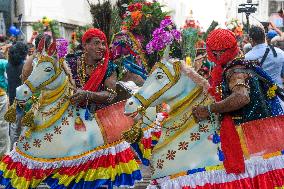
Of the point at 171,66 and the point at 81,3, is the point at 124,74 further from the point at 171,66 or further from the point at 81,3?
the point at 81,3

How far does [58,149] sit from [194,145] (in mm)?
1889

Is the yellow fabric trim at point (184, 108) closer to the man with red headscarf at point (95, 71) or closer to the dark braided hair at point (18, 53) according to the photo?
the man with red headscarf at point (95, 71)

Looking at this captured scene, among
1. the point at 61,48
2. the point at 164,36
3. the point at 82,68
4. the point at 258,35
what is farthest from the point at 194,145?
the point at 258,35

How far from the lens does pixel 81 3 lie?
98.4 ft

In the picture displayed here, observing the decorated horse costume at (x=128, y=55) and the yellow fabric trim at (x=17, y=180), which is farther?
the decorated horse costume at (x=128, y=55)

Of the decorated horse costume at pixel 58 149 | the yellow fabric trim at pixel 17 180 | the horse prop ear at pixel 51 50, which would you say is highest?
the horse prop ear at pixel 51 50

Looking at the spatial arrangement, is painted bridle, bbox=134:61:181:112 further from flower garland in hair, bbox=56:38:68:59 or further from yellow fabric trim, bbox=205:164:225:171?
flower garland in hair, bbox=56:38:68:59

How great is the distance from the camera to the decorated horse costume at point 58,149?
6562 millimetres

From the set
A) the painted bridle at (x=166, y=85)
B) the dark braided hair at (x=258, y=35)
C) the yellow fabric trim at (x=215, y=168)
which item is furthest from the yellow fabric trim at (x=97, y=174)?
the dark braided hair at (x=258, y=35)

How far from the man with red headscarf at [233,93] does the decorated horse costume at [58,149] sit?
1804 millimetres

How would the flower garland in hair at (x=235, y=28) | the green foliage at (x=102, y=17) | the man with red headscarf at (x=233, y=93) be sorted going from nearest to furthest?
the man with red headscarf at (x=233, y=93) → the green foliage at (x=102, y=17) → the flower garland in hair at (x=235, y=28)

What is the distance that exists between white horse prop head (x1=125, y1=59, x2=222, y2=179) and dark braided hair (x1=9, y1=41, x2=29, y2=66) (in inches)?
214

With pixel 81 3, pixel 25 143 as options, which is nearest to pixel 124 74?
pixel 25 143

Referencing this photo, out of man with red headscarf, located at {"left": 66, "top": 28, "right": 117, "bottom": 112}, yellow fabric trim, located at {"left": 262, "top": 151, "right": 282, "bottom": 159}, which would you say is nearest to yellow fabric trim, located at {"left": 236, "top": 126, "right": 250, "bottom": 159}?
yellow fabric trim, located at {"left": 262, "top": 151, "right": 282, "bottom": 159}
